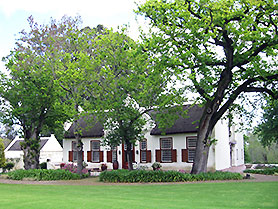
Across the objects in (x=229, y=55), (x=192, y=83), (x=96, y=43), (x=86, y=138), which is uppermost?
(x=96, y=43)

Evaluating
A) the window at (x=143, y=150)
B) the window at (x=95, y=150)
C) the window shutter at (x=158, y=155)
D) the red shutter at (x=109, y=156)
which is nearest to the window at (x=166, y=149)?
the window shutter at (x=158, y=155)

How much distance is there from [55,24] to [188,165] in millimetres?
14351

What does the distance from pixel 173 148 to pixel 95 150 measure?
7545 mm

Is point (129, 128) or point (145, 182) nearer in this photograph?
point (145, 182)

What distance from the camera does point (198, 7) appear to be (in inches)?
645

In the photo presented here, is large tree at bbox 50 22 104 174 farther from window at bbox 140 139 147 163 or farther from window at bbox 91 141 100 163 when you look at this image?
window at bbox 91 141 100 163

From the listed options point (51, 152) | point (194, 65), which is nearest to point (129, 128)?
point (194, 65)

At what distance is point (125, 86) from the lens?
18.8 meters

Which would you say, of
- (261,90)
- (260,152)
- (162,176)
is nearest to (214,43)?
(261,90)

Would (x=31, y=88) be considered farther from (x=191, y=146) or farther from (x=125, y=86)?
(x=191, y=146)

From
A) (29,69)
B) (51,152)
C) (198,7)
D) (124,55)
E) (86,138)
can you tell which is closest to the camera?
(198,7)

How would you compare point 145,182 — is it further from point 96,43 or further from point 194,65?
point 96,43

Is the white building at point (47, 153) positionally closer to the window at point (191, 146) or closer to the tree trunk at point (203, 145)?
the window at point (191, 146)

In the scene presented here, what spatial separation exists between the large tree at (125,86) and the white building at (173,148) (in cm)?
263
